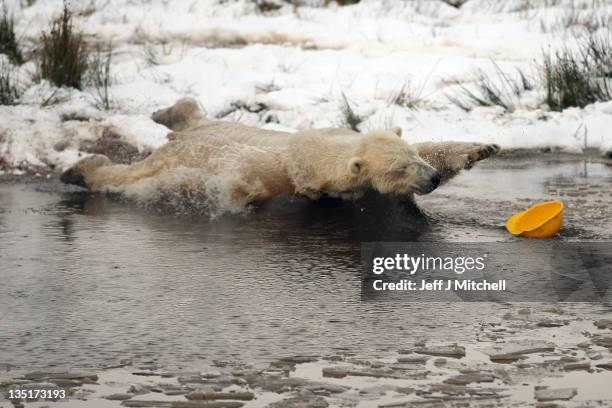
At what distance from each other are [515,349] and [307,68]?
8685mm

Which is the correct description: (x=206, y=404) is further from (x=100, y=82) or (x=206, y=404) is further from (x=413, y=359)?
(x=100, y=82)

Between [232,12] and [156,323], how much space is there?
11106mm

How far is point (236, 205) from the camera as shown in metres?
7.82

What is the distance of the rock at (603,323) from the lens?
15.8 feet

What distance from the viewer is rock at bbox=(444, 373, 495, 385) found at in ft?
13.6

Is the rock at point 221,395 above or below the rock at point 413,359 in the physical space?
below

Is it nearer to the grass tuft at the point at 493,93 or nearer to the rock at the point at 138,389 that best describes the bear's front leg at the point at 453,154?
the grass tuft at the point at 493,93

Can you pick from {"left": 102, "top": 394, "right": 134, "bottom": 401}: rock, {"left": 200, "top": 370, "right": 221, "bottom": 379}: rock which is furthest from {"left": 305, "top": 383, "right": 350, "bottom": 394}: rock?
{"left": 102, "top": 394, "right": 134, "bottom": 401}: rock

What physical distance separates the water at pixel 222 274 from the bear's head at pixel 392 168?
23 centimetres

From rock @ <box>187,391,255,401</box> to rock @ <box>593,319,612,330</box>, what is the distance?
1686 millimetres

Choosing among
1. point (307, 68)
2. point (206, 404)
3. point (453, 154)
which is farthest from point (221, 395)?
point (307, 68)

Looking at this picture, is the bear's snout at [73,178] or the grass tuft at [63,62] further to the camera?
the grass tuft at [63,62]

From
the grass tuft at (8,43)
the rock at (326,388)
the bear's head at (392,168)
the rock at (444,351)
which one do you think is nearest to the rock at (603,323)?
the rock at (444,351)

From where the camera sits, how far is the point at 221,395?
4023 mm
